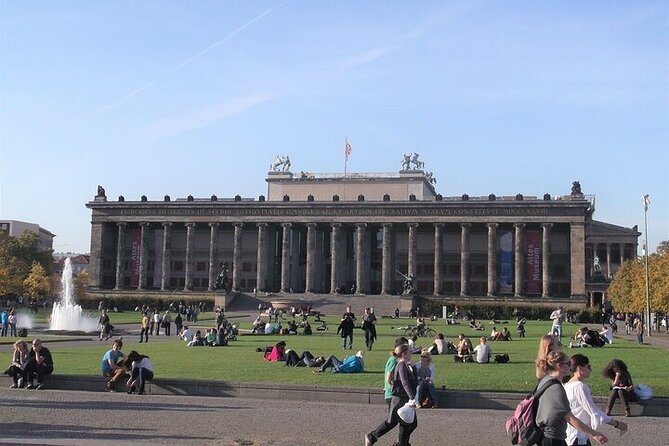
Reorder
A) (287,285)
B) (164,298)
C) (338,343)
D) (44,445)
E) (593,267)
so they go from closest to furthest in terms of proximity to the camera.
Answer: (44,445)
(338,343)
(164,298)
(287,285)
(593,267)

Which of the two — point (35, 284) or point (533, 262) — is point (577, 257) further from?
point (35, 284)

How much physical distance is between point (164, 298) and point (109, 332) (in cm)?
6594

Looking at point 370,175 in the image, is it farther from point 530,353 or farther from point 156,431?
point 156,431

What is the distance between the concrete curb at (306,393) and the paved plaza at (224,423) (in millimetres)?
502

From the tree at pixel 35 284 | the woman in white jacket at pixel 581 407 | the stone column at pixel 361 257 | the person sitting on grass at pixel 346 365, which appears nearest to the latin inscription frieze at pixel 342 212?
the stone column at pixel 361 257

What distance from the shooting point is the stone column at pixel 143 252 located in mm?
124562

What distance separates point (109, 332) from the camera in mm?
47312

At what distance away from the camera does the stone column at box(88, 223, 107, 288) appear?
12600 centimetres

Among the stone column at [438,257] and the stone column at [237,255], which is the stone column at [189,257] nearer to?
the stone column at [237,255]

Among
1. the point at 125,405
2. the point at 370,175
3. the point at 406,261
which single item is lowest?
the point at 125,405

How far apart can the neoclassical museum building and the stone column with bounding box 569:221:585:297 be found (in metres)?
0.14

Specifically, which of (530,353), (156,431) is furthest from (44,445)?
(530,353)

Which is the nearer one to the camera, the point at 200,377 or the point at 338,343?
the point at 200,377

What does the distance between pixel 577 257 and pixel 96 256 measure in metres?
74.2
